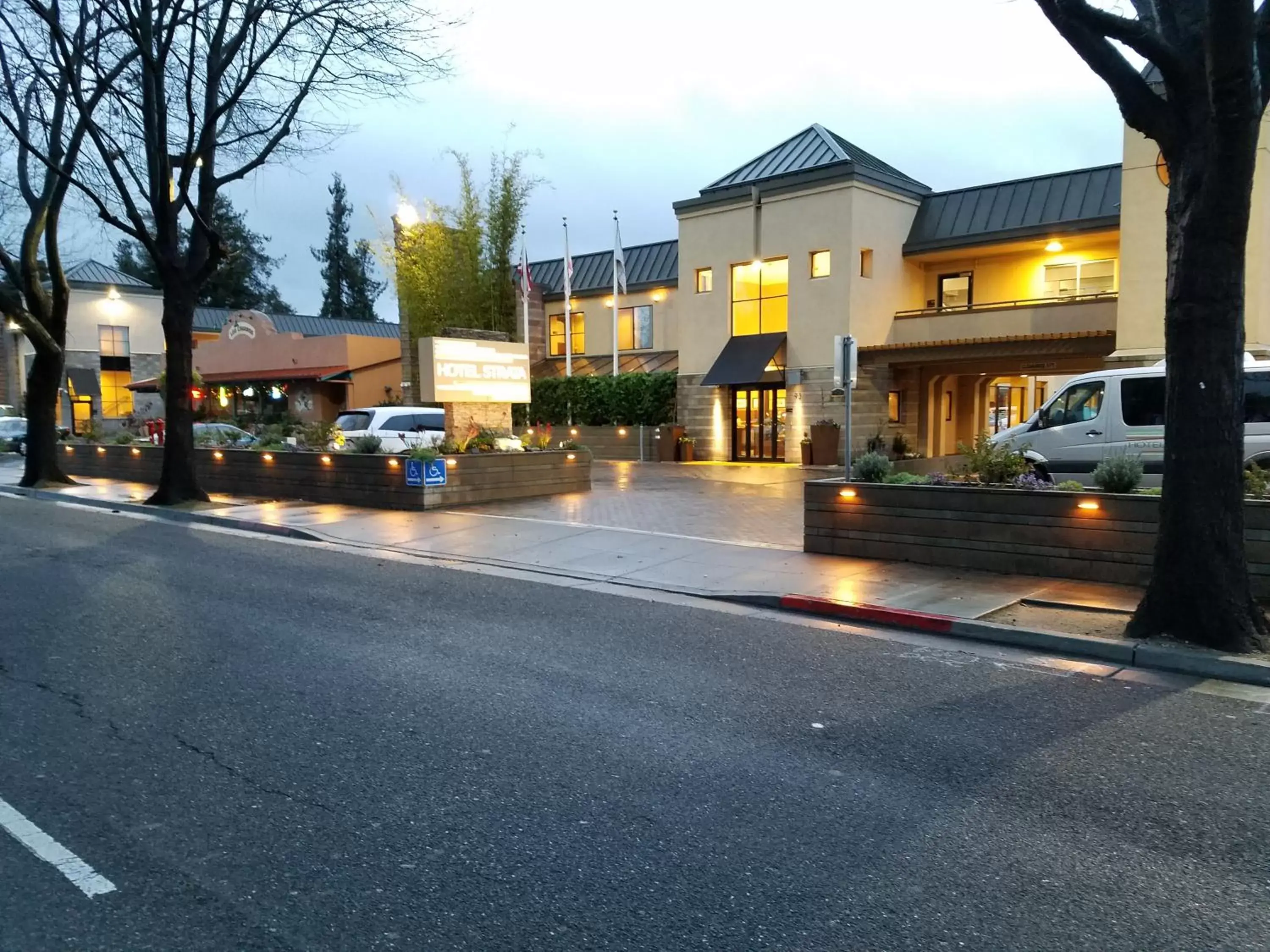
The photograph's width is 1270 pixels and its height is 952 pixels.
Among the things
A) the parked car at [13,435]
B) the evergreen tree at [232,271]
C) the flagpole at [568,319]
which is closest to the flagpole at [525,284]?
the flagpole at [568,319]

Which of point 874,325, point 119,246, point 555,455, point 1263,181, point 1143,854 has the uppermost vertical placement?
point 119,246

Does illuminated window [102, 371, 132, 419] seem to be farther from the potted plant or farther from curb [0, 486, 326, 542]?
the potted plant

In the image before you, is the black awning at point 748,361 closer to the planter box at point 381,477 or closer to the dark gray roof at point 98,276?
the planter box at point 381,477

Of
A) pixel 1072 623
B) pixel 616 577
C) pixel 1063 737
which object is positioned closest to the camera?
pixel 1063 737

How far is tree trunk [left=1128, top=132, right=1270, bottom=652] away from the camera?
21.3 feet

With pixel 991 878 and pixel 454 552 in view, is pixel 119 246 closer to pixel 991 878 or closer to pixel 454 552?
pixel 454 552

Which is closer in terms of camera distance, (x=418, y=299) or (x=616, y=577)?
(x=616, y=577)

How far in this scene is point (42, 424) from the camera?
2089cm

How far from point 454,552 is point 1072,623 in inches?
290

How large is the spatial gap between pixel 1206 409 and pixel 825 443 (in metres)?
17.0

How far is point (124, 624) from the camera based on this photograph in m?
7.67

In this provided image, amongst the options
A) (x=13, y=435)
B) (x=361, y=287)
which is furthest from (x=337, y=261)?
(x=13, y=435)

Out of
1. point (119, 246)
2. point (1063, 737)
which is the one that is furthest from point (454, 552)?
point (119, 246)

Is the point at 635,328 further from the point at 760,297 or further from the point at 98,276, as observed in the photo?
the point at 98,276
